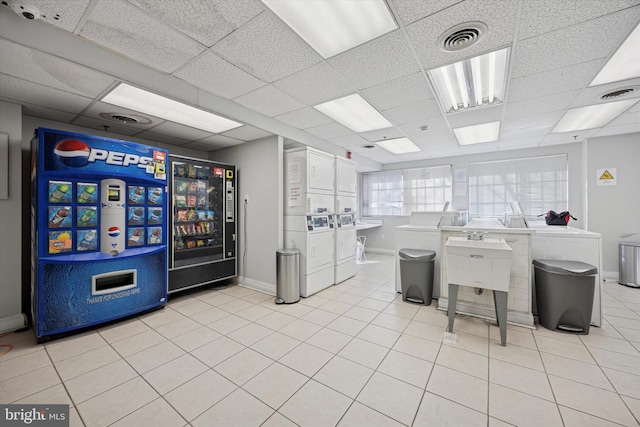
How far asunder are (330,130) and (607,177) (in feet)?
17.7

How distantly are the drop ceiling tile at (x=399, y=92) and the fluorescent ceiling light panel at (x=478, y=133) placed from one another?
1766 millimetres

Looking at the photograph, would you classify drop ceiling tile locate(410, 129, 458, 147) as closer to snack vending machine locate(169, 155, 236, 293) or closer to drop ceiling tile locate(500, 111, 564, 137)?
drop ceiling tile locate(500, 111, 564, 137)

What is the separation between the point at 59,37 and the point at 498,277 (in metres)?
4.36

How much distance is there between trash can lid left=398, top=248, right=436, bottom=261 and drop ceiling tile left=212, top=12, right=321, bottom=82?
8.83ft

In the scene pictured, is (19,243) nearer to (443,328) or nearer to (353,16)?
(353,16)

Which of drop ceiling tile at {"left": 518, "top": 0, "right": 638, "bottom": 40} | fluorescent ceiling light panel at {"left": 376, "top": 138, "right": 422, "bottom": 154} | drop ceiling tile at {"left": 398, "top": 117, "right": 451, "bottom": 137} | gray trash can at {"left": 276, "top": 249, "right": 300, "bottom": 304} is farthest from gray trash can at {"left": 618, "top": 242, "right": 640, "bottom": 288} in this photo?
gray trash can at {"left": 276, "top": 249, "right": 300, "bottom": 304}

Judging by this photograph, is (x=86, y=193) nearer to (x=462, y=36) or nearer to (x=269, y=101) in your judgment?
(x=269, y=101)

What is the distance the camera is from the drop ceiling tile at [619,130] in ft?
13.8

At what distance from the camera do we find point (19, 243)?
2.74 m

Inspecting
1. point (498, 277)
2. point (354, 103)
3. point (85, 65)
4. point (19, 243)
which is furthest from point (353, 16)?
point (19, 243)

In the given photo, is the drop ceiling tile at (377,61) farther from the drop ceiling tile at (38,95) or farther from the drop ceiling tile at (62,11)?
the drop ceiling tile at (38,95)

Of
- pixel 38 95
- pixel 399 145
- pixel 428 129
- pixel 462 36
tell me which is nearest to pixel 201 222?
pixel 38 95

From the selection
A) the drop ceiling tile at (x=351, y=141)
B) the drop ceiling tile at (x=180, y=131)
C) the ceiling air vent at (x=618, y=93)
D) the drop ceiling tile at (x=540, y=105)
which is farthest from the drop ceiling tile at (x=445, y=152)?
the drop ceiling tile at (x=180, y=131)

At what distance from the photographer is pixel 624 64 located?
2.42m
